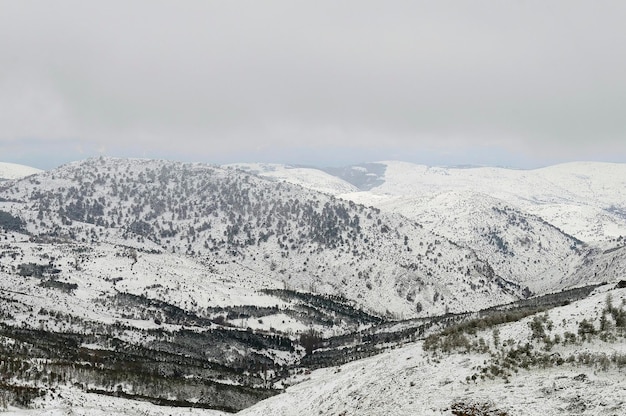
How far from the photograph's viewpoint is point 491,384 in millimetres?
39312

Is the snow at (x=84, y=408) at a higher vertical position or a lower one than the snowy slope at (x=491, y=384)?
lower

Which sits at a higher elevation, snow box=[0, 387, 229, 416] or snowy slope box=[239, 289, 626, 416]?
snowy slope box=[239, 289, 626, 416]

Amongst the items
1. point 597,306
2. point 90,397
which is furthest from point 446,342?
point 90,397

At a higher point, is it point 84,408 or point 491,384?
point 491,384

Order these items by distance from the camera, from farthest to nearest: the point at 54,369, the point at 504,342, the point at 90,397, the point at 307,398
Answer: the point at 54,369, the point at 90,397, the point at 307,398, the point at 504,342

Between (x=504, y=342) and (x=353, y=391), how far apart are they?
15.3m

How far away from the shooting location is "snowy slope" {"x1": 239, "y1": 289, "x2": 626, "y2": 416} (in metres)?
34.0

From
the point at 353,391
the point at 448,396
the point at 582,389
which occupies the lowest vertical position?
the point at 353,391

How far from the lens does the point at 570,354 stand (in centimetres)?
4122

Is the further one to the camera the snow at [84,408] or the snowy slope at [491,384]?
the snow at [84,408]

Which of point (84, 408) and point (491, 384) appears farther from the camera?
point (84, 408)

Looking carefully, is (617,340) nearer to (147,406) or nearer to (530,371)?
(530,371)

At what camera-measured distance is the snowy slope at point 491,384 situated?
34031mm

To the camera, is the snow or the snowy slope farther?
the snow
